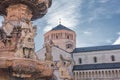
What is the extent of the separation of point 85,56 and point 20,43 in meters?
52.9

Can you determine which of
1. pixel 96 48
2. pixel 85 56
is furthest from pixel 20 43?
pixel 96 48

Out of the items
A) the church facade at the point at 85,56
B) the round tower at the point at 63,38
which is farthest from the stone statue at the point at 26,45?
the round tower at the point at 63,38

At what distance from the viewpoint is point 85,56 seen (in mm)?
59938

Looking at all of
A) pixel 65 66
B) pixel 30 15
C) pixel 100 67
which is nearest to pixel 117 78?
pixel 100 67

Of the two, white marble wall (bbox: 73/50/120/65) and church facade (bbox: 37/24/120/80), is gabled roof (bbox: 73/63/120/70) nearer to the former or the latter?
church facade (bbox: 37/24/120/80)

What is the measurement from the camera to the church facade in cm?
5422

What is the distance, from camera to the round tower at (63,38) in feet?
208

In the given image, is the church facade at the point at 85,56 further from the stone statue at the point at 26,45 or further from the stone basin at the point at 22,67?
the stone basin at the point at 22,67

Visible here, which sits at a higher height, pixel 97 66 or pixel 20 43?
pixel 20 43

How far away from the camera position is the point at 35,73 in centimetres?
732

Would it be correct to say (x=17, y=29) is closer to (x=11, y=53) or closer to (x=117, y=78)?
(x=11, y=53)

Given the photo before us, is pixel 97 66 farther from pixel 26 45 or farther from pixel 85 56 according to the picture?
pixel 26 45

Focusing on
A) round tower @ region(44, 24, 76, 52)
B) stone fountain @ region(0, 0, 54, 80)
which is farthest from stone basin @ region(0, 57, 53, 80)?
round tower @ region(44, 24, 76, 52)

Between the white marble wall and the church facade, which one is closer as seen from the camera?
the church facade
